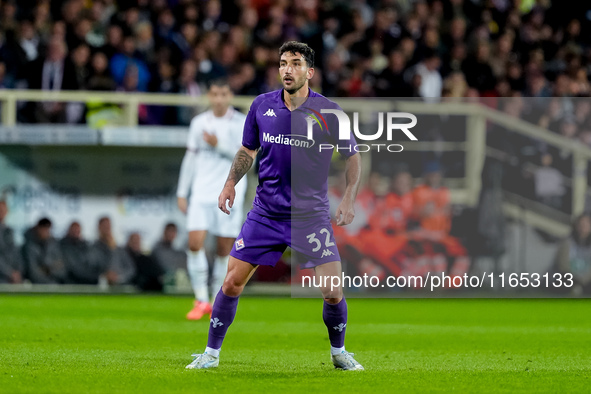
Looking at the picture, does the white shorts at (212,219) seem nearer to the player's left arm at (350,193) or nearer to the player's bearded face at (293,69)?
the player's left arm at (350,193)

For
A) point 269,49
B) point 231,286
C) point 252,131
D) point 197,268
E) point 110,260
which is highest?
point 269,49

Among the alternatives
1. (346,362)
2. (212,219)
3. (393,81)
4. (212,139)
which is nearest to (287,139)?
(346,362)

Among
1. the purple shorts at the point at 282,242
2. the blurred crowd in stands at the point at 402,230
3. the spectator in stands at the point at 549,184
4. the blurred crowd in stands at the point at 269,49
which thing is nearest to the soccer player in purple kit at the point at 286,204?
the purple shorts at the point at 282,242

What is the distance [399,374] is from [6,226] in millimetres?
8777

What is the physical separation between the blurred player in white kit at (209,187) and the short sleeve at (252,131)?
416 cm

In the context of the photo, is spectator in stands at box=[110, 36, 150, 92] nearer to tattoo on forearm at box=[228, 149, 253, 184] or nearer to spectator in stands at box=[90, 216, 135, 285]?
spectator in stands at box=[90, 216, 135, 285]

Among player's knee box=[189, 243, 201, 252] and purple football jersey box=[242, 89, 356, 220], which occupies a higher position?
purple football jersey box=[242, 89, 356, 220]

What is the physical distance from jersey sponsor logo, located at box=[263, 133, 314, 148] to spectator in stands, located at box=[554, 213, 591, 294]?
8553 mm

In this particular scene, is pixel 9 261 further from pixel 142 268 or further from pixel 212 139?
pixel 212 139

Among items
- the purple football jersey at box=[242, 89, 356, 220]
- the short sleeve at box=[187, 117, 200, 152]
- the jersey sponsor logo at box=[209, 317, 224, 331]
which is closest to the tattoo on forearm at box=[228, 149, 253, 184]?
the purple football jersey at box=[242, 89, 356, 220]

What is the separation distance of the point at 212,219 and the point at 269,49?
5566mm

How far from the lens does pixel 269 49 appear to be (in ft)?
53.6

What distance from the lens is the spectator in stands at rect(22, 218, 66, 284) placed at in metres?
14.3

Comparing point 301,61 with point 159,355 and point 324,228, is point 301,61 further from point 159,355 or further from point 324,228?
point 159,355
